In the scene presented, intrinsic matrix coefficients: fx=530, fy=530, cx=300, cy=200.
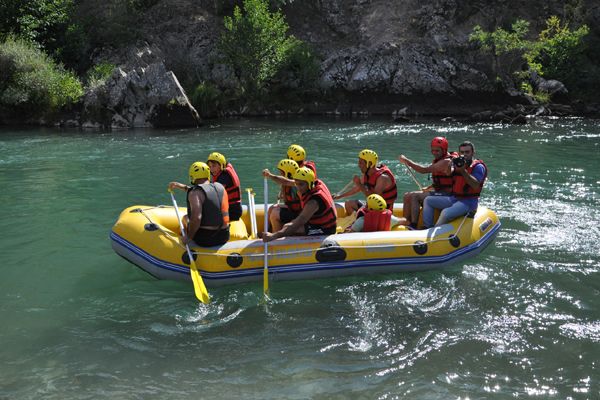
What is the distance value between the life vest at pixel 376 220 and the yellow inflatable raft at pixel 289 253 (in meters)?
0.22

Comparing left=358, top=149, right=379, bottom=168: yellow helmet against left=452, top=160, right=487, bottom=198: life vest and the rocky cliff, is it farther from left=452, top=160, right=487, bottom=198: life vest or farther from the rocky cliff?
the rocky cliff

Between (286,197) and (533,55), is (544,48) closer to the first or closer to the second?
(533,55)

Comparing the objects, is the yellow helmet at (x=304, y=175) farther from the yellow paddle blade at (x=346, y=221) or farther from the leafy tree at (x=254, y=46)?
the leafy tree at (x=254, y=46)

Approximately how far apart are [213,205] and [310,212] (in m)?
1.13

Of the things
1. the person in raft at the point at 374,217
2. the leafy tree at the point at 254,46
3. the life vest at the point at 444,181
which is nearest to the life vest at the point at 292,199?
the person in raft at the point at 374,217

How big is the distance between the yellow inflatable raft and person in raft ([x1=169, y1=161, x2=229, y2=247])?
0.14 m

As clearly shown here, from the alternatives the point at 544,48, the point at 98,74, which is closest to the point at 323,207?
the point at 98,74

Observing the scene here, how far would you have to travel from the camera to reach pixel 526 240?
7.55m

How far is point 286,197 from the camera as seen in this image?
6.75 m

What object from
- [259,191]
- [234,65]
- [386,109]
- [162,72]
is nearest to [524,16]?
[386,109]

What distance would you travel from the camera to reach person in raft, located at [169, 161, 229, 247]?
5953 mm

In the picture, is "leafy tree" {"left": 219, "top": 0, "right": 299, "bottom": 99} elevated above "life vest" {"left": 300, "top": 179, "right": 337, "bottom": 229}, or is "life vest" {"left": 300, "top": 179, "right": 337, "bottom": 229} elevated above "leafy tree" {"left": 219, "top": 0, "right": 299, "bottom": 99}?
"leafy tree" {"left": 219, "top": 0, "right": 299, "bottom": 99}

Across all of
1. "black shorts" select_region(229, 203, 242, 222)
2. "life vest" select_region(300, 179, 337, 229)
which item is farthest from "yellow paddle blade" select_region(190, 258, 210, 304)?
"life vest" select_region(300, 179, 337, 229)

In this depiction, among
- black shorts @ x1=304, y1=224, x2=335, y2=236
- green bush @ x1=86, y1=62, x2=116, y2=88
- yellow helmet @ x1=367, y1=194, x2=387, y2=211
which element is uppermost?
green bush @ x1=86, y1=62, x2=116, y2=88
